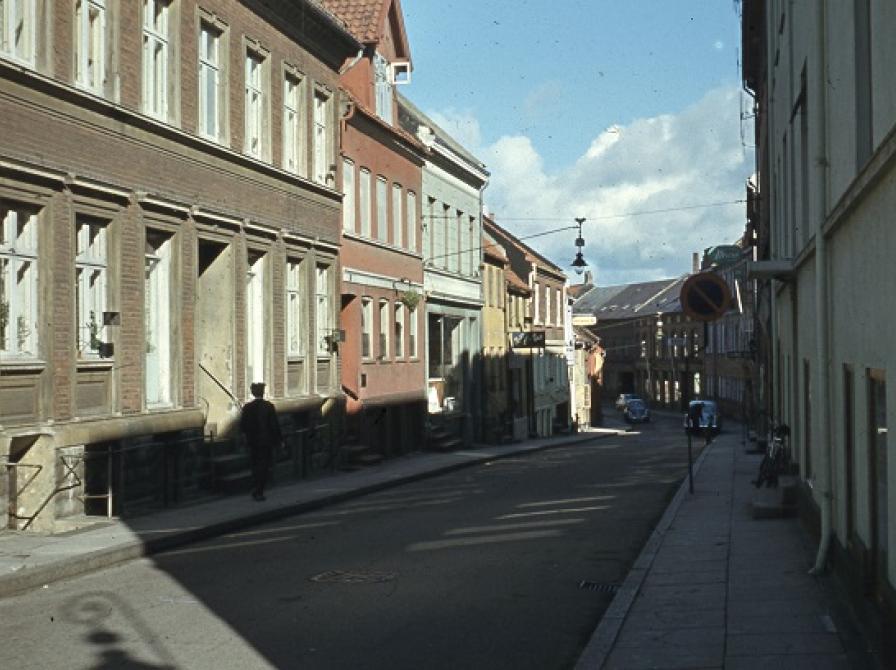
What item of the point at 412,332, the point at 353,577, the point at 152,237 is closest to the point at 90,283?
the point at 152,237

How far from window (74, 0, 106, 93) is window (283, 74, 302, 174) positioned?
24.8ft

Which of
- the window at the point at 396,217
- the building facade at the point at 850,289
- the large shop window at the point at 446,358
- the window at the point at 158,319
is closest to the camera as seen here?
the building facade at the point at 850,289

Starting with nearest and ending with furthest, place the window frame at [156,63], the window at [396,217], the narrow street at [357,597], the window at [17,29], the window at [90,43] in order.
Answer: the narrow street at [357,597] < the window at [17,29] < the window at [90,43] < the window frame at [156,63] < the window at [396,217]

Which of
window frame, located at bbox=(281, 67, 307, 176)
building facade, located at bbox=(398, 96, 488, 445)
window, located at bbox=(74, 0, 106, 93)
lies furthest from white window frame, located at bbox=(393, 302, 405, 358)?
window, located at bbox=(74, 0, 106, 93)

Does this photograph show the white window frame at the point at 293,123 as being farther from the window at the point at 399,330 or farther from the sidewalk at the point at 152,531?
the window at the point at 399,330

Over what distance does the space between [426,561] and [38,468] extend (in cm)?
529

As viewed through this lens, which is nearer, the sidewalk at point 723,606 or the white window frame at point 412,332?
the sidewalk at point 723,606

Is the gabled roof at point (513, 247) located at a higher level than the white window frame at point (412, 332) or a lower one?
higher

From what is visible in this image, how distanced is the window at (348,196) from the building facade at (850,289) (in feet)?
52.0

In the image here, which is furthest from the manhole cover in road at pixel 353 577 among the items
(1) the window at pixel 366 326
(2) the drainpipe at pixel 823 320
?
(1) the window at pixel 366 326

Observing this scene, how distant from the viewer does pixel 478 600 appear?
11281 millimetres

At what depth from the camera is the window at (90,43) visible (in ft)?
57.9

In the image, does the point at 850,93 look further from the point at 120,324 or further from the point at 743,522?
the point at 120,324

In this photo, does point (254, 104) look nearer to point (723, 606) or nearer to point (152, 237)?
point (152, 237)
